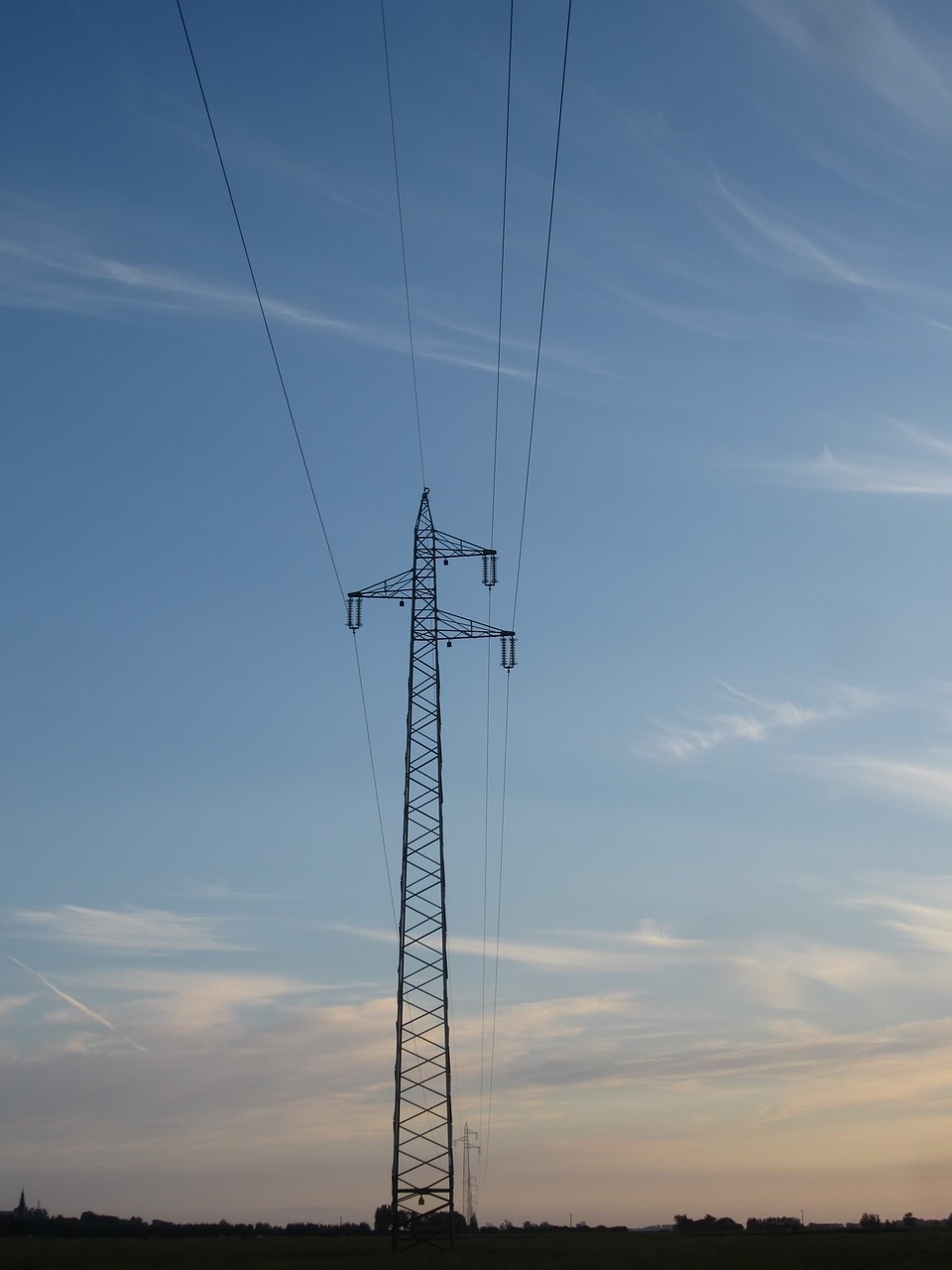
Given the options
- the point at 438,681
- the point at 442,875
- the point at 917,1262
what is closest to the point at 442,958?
the point at 442,875

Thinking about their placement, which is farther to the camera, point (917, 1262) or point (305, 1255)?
point (305, 1255)

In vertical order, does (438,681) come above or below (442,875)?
above

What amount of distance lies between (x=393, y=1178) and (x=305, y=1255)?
45.4 metres

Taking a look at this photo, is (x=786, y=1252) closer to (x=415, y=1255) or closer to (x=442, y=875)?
(x=415, y=1255)

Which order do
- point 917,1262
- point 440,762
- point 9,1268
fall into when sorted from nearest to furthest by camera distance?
point 440,762 → point 917,1262 → point 9,1268

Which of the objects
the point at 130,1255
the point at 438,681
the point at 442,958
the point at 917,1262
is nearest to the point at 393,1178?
the point at 442,958

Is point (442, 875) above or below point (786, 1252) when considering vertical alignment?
above

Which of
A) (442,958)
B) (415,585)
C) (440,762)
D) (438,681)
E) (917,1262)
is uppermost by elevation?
(415,585)

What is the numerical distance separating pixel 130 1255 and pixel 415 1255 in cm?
3183

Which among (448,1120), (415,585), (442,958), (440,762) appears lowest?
(448,1120)

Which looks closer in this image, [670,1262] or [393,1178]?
[393,1178]

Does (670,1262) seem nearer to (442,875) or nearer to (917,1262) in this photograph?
(917,1262)

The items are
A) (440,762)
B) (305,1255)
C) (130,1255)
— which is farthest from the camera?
(305,1255)

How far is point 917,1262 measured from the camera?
67.9 m
